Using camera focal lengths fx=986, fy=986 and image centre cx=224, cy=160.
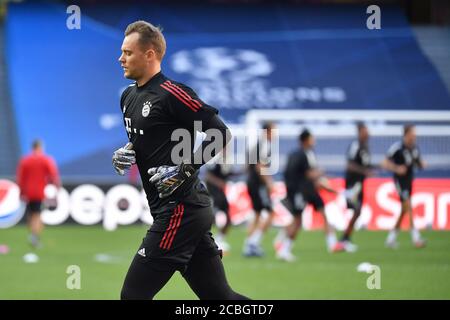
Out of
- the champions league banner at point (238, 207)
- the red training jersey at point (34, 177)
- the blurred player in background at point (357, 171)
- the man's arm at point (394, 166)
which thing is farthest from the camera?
the champions league banner at point (238, 207)

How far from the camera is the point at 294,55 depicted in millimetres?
32469

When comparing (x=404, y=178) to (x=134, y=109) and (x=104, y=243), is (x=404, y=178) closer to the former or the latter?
(x=104, y=243)

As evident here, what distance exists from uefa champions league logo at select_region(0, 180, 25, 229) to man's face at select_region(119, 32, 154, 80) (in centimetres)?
1596

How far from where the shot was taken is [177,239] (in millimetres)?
7516

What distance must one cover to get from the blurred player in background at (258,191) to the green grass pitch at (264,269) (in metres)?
0.33

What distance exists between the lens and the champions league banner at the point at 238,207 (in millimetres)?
22828

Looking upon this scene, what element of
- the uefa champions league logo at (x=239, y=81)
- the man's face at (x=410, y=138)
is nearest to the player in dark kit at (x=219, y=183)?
the man's face at (x=410, y=138)

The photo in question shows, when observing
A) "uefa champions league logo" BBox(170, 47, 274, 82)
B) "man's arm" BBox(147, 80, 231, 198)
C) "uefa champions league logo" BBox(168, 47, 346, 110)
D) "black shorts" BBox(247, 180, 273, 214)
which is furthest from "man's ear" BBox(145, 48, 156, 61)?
"uefa champions league logo" BBox(170, 47, 274, 82)

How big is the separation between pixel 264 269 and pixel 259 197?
3.00 metres

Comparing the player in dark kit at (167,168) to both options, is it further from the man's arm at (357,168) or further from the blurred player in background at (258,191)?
the man's arm at (357,168)

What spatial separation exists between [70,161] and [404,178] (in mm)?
13337

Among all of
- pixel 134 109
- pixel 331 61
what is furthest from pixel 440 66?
pixel 134 109

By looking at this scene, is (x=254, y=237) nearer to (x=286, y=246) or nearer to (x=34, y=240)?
(x=286, y=246)

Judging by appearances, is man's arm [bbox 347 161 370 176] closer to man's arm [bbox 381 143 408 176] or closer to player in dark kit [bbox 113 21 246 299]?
man's arm [bbox 381 143 408 176]
